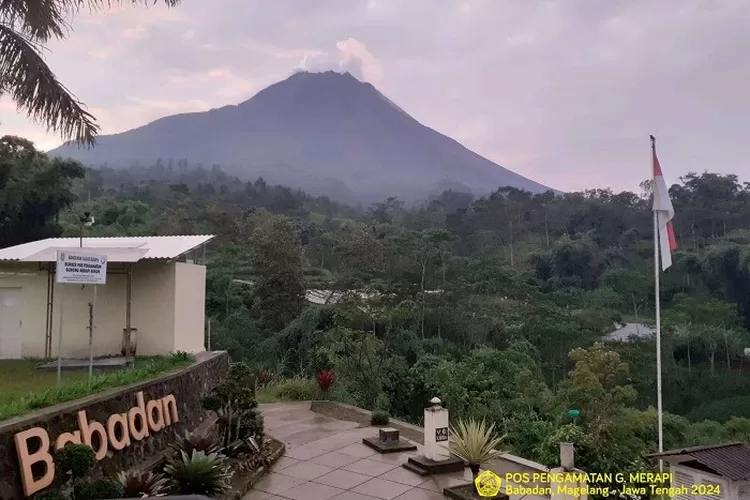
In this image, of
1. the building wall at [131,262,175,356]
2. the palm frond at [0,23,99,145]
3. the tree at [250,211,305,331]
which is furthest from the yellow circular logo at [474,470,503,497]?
the tree at [250,211,305,331]

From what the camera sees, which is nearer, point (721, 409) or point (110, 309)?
point (110, 309)

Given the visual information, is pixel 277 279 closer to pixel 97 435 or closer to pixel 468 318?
pixel 468 318

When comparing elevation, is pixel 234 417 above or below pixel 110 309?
below

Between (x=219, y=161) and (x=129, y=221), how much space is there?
→ 155 m

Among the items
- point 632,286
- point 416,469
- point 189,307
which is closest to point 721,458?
point 416,469

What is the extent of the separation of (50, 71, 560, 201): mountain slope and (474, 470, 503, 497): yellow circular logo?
5600 inches

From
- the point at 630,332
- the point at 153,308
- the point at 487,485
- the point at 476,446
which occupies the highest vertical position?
the point at 153,308

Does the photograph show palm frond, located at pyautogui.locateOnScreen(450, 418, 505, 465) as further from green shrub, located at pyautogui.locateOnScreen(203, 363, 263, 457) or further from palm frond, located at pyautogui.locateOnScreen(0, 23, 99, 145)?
palm frond, located at pyautogui.locateOnScreen(0, 23, 99, 145)

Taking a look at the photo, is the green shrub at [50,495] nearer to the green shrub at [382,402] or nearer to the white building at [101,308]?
the white building at [101,308]

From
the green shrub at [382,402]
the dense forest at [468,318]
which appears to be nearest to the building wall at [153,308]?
the dense forest at [468,318]

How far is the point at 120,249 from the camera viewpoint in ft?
32.5

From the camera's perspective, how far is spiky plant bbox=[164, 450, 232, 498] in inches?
A: 209

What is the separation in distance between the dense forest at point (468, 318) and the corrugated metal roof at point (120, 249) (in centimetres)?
415

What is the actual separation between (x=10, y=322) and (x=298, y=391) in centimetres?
562
